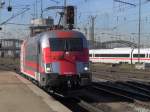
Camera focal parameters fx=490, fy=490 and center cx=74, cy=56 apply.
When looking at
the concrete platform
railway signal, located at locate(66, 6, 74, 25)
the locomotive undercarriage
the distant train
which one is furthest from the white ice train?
the concrete platform

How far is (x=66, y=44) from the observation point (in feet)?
67.8

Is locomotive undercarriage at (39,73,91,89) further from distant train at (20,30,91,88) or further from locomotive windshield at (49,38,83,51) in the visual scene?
locomotive windshield at (49,38,83,51)

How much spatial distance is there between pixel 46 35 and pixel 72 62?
181 centimetres

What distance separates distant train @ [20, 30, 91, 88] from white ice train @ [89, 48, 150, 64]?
54381 mm

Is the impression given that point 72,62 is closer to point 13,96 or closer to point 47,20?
point 13,96

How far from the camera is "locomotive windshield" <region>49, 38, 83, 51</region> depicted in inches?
Answer: 805

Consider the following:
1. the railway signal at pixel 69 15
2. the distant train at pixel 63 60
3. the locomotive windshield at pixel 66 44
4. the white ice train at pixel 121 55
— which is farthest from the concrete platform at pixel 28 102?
the white ice train at pixel 121 55

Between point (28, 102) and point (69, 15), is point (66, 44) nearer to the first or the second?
point (28, 102)

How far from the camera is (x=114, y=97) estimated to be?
856 inches

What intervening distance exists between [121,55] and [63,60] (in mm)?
68711

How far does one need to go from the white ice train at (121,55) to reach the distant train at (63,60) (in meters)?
54.4

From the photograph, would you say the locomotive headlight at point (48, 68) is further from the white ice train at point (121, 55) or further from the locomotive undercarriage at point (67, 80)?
the white ice train at point (121, 55)

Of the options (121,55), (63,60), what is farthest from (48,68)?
(121,55)

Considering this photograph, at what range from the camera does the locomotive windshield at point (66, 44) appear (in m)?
20.5
